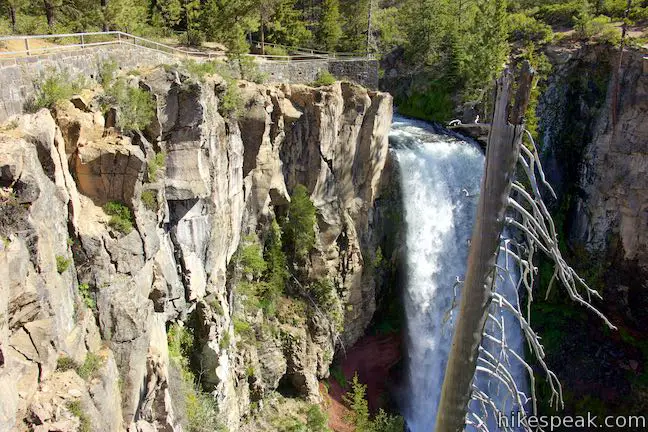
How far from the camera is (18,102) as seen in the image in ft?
38.1

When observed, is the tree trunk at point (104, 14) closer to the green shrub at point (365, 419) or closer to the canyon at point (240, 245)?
the canyon at point (240, 245)

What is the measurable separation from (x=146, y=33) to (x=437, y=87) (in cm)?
1908

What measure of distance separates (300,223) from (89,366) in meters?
14.0

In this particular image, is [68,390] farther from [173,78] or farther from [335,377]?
[335,377]

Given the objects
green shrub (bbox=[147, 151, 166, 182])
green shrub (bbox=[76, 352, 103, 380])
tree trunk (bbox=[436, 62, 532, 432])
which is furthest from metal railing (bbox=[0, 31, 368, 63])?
tree trunk (bbox=[436, 62, 532, 432])

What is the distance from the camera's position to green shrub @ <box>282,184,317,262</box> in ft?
79.3

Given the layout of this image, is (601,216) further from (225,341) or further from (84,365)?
(84,365)

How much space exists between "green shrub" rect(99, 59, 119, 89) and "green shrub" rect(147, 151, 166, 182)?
7.76 feet

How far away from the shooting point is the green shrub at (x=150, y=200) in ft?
46.3

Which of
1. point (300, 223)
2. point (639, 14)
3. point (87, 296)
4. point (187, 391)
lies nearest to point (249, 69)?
point (300, 223)

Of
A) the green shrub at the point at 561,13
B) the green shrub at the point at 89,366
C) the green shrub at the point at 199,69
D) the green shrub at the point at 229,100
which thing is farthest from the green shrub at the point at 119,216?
the green shrub at the point at 561,13

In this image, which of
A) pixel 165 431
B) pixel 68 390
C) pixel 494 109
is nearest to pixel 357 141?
pixel 165 431

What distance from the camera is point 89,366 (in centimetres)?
1098

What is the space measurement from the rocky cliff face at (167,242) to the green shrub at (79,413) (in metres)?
0.03
